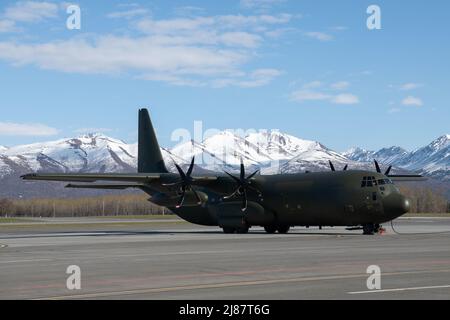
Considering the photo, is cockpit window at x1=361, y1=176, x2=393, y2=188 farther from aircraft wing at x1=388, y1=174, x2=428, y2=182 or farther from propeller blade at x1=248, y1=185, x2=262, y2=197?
aircraft wing at x1=388, y1=174, x2=428, y2=182

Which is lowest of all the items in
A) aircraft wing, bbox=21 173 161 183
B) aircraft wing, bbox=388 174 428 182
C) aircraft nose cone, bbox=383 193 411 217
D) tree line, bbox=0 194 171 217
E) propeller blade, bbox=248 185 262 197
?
tree line, bbox=0 194 171 217

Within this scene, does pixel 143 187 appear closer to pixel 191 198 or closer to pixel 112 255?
pixel 191 198

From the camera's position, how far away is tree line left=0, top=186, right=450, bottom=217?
500 feet

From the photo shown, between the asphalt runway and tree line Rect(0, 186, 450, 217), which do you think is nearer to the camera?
the asphalt runway

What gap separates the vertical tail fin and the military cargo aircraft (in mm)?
3340

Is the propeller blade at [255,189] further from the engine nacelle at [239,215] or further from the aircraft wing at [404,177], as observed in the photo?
the aircraft wing at [404,177]

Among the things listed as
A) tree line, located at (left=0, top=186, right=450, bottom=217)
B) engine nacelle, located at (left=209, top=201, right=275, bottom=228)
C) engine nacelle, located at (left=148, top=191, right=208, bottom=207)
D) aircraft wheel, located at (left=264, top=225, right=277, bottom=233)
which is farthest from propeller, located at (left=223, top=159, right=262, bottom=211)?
tree line, located at (left=0, top=186, right=450, bottom=217)

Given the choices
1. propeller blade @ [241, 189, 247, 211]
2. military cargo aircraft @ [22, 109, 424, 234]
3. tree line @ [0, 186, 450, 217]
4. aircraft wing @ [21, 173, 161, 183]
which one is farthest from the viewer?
tree line @ [0, 186, 450, 217]

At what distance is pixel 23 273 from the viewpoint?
1997cm

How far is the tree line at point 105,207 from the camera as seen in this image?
152 meters

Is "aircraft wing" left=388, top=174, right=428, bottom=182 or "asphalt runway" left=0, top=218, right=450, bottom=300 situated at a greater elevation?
"aircraft wing" left=388, top=174, right=428, bottom=182

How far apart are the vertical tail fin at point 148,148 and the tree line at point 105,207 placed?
8778 centimetres
